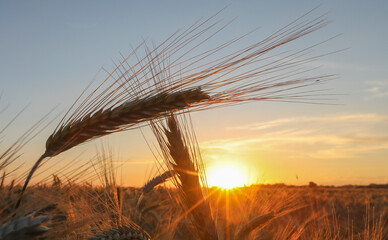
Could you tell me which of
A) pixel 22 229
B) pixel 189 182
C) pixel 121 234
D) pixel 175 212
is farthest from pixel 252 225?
pixel 22 229

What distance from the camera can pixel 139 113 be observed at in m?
2.03

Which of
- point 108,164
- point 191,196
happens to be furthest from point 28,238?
point 108,164

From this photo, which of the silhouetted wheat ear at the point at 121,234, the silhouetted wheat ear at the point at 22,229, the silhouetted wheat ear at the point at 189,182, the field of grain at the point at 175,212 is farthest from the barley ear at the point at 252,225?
the silhouetted wheat ear at the point at 22,229

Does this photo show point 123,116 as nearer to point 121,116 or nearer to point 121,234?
point 121,116

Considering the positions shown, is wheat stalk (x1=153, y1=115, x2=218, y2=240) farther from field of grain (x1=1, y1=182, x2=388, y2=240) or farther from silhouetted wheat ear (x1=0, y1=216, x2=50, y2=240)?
silhouetted wheat ear (x1=0, y1=216, x2=50, y2=240)

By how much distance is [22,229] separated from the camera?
0.90 metres

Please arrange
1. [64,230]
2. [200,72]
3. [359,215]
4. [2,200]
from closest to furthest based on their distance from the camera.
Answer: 1. [64,230]
2. [2,200]
3. [200,72]
4. [359,215]

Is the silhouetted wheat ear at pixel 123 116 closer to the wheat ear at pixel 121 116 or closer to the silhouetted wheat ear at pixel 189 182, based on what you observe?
the wheat ear at pixel 121 116

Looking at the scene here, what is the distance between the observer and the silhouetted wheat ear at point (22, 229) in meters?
0.88

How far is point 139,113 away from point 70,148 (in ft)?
1.42

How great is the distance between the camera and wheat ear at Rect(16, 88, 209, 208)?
2.01m

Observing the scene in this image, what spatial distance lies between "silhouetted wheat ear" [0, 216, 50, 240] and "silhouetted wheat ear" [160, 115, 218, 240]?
1.36 m

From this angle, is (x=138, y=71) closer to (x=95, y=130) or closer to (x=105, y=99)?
(x=105, y=99)

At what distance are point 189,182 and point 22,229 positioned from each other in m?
1.41
